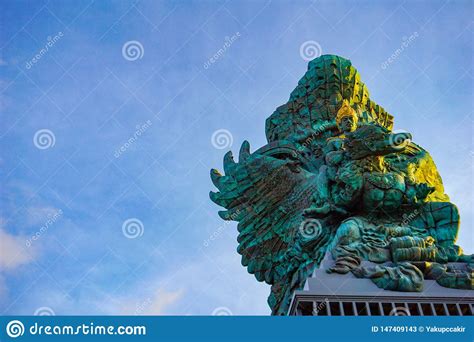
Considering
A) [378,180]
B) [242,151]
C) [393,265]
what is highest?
[242,151]

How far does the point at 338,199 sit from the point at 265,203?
3.59 m

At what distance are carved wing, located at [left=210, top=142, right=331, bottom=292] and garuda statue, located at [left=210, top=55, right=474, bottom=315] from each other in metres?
0.03

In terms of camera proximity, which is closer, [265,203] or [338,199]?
[338,199]

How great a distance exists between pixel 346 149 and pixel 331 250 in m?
2.69

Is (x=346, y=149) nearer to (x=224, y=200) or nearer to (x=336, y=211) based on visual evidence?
(x=336, y=211)

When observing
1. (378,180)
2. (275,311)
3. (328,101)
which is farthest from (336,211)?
(328,101)

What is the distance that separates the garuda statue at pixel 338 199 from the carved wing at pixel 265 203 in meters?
0.03

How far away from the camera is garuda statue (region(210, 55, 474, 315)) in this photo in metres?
12.8

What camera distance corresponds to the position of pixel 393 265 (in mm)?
12516

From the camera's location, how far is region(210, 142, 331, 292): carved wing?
1706 centimetres

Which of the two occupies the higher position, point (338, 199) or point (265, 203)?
point (265, 203)

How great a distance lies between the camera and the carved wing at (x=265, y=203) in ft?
56.0

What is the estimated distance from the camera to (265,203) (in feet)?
57.9

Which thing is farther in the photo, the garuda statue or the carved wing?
the carved wing
